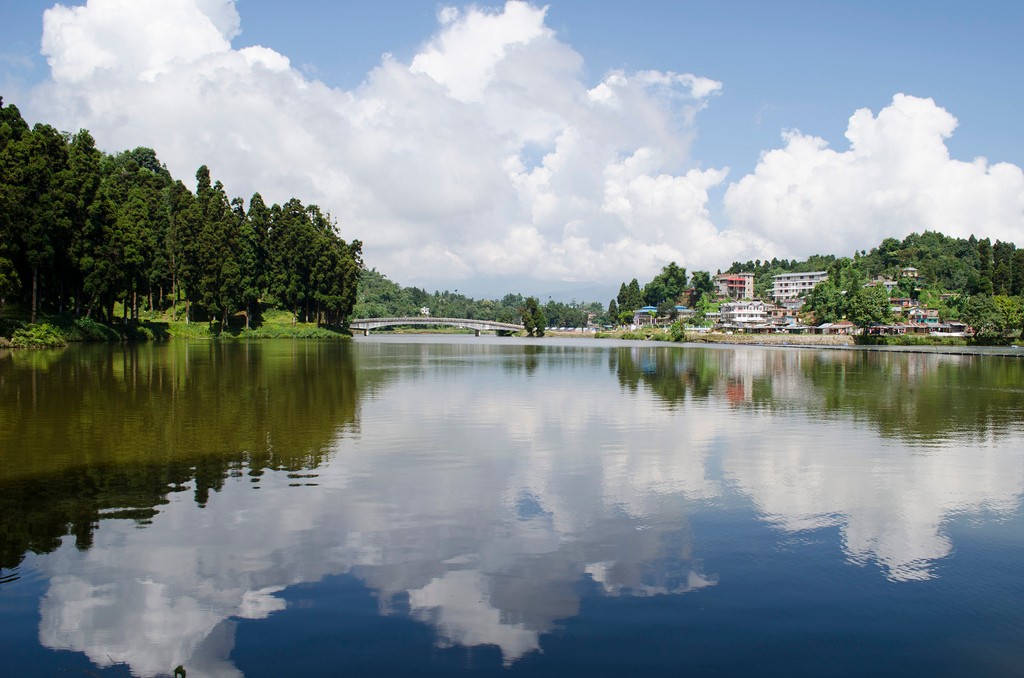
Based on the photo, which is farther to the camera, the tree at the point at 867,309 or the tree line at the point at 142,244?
the tree at the point at 867,309

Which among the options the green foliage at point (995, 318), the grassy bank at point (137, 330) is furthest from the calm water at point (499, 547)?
the green foliage at point (995, 318)

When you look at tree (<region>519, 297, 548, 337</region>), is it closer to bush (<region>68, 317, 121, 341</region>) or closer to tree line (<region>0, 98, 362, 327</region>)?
tree line (<region>0, 98, 362, 327</region>)

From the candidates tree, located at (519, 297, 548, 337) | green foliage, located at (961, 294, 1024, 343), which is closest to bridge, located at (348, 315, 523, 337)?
tree, located at (519, 297, 548, 337)

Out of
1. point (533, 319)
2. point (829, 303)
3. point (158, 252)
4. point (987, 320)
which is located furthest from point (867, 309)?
point (158, 252)

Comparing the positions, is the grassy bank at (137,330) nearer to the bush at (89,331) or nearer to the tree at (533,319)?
the bush at (89,331)

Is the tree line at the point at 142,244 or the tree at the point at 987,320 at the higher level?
the tree line at the point at 142,244

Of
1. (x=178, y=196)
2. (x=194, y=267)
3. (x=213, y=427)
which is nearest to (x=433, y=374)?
(x=213, y=427)

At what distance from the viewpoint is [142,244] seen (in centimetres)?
7994

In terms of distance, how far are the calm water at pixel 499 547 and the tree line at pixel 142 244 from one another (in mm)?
44433

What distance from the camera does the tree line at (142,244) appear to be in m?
61.0

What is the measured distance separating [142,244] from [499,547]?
8046 cm

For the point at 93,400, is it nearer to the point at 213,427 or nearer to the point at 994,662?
the point at 213,427

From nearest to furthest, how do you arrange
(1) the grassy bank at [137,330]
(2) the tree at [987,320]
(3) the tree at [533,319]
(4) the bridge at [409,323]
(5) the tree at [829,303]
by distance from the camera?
(1) the grassy bank at [137,330] < (2) the tree at [987,320] < (5) the tree at [829,303] < (4) the bridge at [409,323] < (3) the tree at [533,319]

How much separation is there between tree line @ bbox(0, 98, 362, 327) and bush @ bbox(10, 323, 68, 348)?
1807 millimetres
